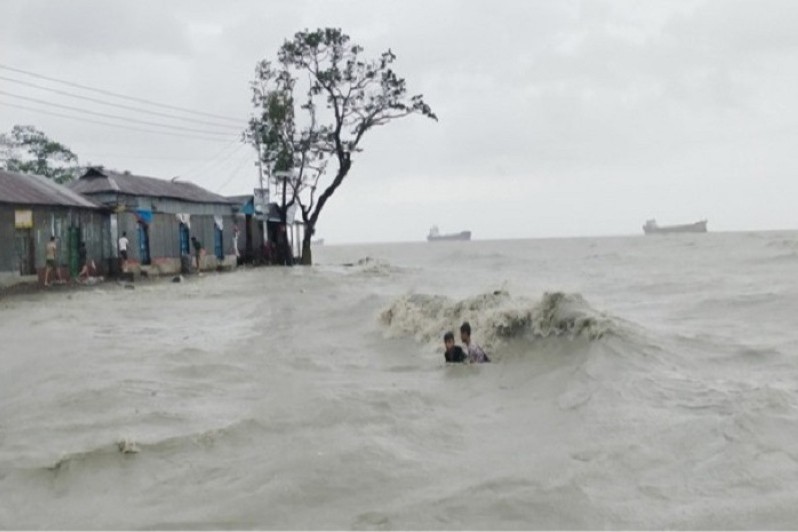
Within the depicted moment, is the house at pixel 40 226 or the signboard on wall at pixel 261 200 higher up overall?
the signboard on wall at pixel 261 200

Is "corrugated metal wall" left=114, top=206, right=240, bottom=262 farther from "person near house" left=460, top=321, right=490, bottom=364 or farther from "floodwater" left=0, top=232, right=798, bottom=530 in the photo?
"person near house" left=460, top=321, right=490, bottom=364

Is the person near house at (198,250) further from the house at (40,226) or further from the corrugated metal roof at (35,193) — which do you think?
the corrugated metal roof at (35,193)

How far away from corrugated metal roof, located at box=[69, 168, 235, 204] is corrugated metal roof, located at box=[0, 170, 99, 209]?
49.1 inches

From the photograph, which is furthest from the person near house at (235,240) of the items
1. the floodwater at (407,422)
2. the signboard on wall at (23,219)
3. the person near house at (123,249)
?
the floodwater at (407,422)

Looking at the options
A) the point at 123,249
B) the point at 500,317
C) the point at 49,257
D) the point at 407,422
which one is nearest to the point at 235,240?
the point at 123,249

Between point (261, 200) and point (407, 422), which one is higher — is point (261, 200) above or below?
above

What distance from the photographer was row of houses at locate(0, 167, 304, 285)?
22.6 meters

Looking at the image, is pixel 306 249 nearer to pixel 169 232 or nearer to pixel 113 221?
pixel 169 232

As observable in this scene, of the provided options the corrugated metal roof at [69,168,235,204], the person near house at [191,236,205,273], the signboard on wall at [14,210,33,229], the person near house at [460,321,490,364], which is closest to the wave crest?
the person near house at [460,321,490,364]

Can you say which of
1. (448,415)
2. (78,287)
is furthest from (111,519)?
(78,287)

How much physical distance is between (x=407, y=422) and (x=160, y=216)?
956 inches

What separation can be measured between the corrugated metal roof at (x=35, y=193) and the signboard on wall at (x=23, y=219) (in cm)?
34

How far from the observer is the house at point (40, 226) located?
22.0m

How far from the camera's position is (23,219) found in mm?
22516
